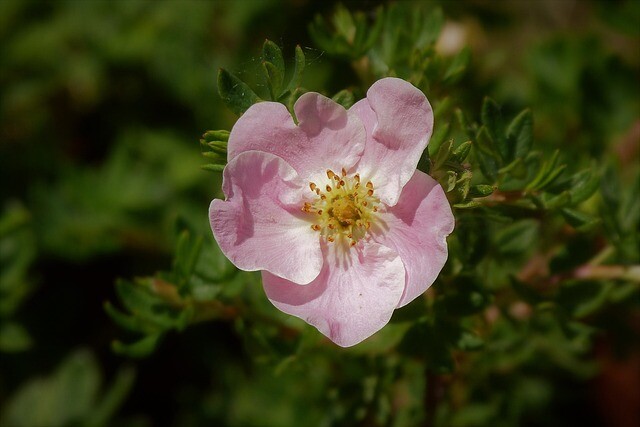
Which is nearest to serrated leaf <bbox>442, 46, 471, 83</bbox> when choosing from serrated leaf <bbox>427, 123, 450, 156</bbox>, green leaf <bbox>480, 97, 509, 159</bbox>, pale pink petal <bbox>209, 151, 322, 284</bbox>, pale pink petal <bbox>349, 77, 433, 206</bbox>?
green leaf <bbox>480, 97, 509, 159</bbox>

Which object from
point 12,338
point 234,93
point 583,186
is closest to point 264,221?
point 234,93

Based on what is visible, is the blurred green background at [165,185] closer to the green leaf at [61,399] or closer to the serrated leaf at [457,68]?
the green leaf at [61,399]

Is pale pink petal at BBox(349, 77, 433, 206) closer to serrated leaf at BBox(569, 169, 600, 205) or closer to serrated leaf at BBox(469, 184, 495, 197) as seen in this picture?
serrated leaf at BBox(469, 184, 495, 197)

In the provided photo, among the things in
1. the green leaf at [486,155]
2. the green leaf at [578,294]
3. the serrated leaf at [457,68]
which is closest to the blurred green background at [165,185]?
the green leaf at [578,294]

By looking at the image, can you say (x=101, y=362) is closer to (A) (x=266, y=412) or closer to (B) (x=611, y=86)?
(A) (x=266, y=412)

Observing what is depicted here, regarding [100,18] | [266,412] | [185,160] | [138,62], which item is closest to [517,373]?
[266,412]

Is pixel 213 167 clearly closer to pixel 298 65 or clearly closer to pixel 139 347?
pixel 298 65
